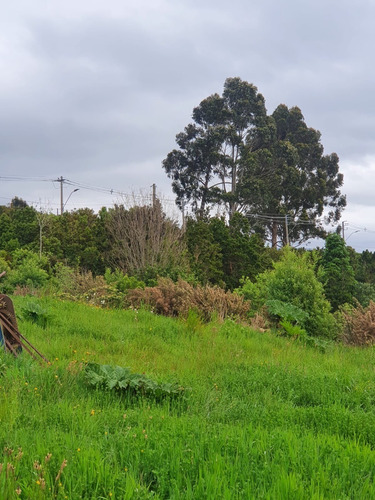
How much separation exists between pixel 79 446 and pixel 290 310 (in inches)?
324

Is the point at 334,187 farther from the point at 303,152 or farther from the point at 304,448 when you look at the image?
the point at 304,448

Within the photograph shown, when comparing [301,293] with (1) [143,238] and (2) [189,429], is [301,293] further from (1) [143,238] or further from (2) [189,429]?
(1) [143,238]

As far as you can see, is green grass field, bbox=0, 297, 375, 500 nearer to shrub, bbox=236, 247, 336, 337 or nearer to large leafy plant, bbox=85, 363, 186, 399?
large leafy plant, bbox=85, 363, 186, 399

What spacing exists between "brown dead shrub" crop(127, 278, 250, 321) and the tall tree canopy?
2790 cm

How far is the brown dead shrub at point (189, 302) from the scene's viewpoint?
10.1m

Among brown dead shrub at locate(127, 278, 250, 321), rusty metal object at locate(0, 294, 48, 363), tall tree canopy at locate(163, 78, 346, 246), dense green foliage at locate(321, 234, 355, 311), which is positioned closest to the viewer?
rusty metal object at locate(0, 294, 48, 363)

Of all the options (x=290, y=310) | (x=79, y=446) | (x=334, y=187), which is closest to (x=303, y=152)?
(x=334, y=187)

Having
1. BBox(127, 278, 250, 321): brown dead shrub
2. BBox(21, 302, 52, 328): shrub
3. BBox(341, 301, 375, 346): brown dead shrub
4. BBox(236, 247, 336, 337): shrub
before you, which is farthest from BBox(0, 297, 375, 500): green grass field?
BBox(236, 247, 336, 337): shrub

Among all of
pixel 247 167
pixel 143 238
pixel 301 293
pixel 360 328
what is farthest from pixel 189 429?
pixel 247 167

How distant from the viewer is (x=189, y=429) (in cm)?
349

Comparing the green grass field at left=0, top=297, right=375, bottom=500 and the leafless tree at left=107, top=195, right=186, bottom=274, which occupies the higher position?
the leafless tree at left=107, top=195, right=186, bottom=274

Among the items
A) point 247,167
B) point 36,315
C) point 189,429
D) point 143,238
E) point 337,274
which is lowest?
point 189,429

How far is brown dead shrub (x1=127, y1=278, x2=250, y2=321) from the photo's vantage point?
10085 millimetres

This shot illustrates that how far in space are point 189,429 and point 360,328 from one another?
26.4ft
